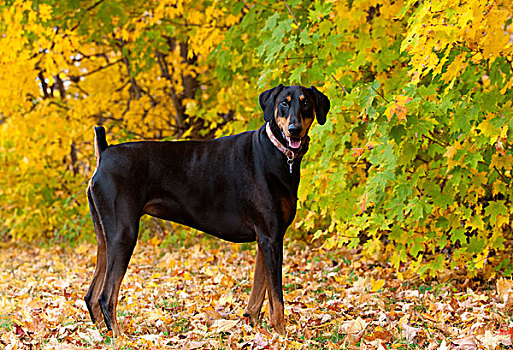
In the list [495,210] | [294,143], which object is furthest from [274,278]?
[495,210]

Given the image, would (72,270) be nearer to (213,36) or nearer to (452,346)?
(213,36)

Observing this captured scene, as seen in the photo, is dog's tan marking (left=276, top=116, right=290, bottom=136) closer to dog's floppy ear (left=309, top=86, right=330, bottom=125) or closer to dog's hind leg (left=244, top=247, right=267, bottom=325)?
dog's floppy ear (left=309, top=86, right=330, bottom=125)

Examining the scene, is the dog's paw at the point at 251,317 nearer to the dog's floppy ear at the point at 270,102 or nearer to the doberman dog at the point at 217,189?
the doberman dog at the point at 217,189

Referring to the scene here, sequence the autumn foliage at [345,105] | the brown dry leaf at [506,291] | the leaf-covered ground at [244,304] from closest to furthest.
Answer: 1. the leaf-covered ground at [244,304]
2. the autumn foliage at [345,105]
3. the brown dry leaf at [506,291]

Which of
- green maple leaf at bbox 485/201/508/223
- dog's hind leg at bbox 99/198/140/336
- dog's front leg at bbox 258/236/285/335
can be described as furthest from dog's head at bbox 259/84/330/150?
green maple leaf at bbox 485/201/508/223

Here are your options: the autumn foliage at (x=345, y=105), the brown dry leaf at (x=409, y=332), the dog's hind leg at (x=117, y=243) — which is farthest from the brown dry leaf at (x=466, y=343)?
the dog's hind leg at (x=117, y=243)

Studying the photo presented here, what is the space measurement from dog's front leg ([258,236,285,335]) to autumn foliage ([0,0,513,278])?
1.04 metres

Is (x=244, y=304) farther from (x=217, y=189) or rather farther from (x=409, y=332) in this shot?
(x=409, y=332)

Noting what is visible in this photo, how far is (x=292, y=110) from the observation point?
4.05 metres

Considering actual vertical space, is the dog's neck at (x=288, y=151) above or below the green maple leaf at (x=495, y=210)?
above

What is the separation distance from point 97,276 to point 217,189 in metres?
1.12

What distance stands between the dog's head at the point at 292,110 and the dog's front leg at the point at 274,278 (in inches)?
28.0

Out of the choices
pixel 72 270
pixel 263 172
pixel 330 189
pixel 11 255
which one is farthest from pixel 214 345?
pixel 11 255

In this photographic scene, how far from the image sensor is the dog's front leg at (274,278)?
4.05 metres
